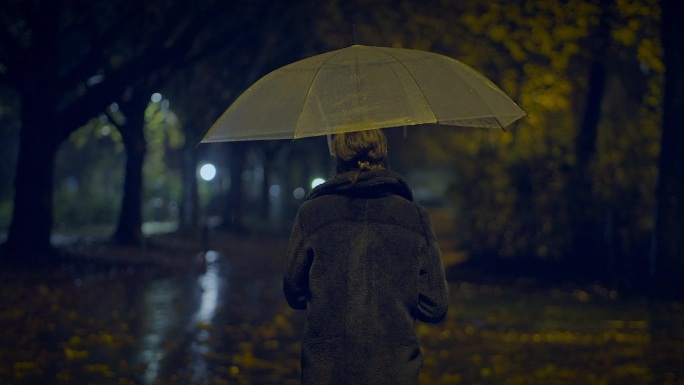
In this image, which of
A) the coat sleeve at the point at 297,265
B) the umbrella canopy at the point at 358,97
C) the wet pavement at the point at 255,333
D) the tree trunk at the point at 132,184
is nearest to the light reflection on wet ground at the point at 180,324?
the wet pavement at the point at 255,333

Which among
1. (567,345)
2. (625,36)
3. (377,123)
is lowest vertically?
(567,345)

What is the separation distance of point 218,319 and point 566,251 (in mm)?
8605

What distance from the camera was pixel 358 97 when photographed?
15.0ft

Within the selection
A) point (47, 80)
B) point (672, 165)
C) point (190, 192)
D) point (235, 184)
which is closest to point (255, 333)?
point (672, 165)

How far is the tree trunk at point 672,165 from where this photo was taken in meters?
15.3

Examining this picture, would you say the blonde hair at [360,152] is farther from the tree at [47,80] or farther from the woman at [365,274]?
the tree at [47,80]

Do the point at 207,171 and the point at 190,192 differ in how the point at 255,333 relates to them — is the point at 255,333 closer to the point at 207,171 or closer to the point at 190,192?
the point at 190,192

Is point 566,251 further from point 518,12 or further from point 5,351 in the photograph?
point 5,351

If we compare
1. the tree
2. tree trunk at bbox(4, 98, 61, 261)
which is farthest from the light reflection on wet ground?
the tree

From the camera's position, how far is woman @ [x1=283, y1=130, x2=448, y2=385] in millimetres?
3816

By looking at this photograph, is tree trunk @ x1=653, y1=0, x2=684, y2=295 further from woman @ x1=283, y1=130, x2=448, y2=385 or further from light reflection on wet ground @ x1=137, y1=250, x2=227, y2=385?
woman @ x1=283, y1=130, x2=448, y2=385

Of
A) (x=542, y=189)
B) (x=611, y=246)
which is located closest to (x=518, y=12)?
(x=542, y=189)

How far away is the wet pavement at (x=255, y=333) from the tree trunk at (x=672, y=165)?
832 mm

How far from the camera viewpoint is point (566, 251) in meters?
19.1
